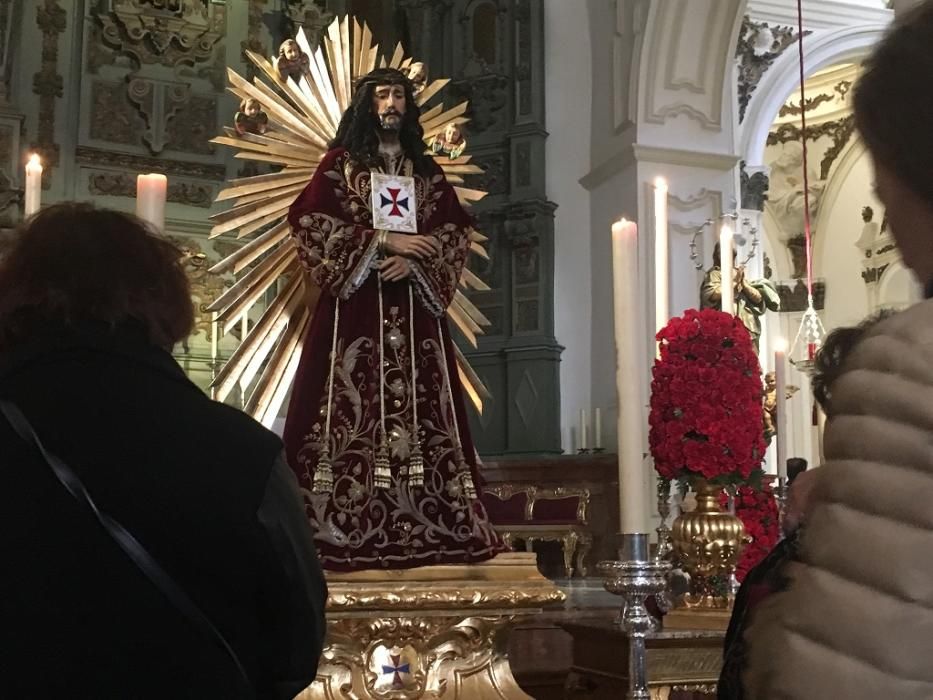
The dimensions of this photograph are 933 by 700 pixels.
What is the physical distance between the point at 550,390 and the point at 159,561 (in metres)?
6.26

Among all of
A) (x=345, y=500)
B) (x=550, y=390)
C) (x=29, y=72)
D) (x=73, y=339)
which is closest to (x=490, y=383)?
(x=550, y=390)

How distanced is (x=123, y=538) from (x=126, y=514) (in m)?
0.03

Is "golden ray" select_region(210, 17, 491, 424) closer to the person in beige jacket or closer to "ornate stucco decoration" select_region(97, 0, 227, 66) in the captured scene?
the person in beige jacket

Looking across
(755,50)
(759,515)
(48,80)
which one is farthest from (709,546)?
(755,50)

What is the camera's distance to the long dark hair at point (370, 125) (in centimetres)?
270

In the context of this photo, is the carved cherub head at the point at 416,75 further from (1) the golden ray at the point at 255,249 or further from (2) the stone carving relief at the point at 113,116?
(2) the stone carving relief at the point at 113,116

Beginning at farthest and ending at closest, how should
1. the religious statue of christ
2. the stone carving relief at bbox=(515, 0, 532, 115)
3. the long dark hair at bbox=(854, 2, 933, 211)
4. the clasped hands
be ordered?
the stone carving relief at bbox=(515, 0, 532, 115) → the clasped hands → the religious statue of christ → the long dark hair at bbox=(854, 2, 933, 211)

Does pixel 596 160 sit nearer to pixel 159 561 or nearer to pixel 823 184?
pixel 823 184

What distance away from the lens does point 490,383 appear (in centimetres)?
761

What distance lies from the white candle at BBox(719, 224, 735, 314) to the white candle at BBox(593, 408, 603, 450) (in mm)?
4337

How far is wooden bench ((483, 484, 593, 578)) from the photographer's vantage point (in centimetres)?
647

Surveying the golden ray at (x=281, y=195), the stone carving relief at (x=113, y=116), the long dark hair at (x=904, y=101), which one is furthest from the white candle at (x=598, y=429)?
the long dark hair at (x=904, y=101)

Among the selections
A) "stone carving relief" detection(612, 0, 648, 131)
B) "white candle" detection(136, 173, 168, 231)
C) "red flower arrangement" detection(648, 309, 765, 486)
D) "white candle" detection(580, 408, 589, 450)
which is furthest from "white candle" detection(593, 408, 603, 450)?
"white candle" detection(136, 173, 168, 231)

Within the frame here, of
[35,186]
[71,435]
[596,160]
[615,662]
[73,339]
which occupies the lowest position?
[615,662]
